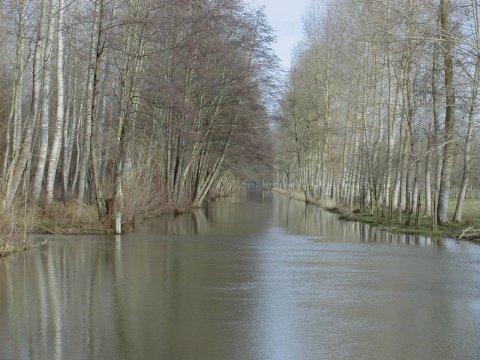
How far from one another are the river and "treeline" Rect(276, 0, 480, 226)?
701 cm

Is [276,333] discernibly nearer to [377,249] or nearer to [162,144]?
[377,249]

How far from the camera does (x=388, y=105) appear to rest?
33.7 metres

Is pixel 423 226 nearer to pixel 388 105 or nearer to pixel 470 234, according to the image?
pixel 470 234

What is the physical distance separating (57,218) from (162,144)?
15983 mm

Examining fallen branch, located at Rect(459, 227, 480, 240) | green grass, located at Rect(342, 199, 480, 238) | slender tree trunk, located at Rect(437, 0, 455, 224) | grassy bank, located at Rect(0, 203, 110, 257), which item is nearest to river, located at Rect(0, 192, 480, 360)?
grassy bank, located at Rect(0, 203, 110, 257)

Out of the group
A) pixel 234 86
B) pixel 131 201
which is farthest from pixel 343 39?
pixel 131 201

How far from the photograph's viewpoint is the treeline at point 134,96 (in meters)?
23.4

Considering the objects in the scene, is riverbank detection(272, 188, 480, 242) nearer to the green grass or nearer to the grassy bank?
the green grass

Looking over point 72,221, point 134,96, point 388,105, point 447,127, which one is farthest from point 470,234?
point 72,221

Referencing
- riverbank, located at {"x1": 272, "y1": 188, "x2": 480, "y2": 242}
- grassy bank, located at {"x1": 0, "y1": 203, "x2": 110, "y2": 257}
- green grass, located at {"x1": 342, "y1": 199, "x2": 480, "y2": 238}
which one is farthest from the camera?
green grass, located at {"x1": 342, "y1": 199, "x2": 480, "y2": 238}

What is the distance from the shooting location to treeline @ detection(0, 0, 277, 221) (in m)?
23.4

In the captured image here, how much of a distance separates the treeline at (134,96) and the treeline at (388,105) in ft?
21.7

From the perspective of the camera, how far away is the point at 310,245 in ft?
66.8

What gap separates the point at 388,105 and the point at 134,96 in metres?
15.3
